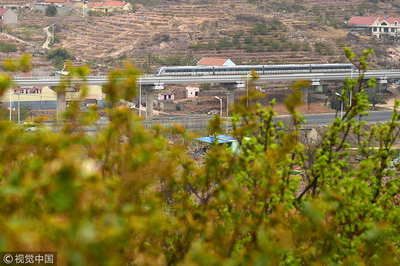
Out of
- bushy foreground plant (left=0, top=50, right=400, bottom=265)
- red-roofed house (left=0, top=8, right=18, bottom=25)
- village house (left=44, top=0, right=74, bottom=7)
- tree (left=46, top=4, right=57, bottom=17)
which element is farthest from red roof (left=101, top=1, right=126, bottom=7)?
bushy foreground plant (left=0, top=50, right=400, bottom=265)

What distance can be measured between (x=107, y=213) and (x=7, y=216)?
2.21 feet

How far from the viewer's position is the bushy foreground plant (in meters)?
2.31

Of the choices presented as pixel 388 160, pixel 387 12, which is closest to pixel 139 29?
pixel 387 12

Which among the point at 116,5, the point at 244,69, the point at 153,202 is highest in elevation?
the point at 116,5

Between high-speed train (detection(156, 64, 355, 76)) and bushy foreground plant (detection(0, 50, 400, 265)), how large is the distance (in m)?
32.4

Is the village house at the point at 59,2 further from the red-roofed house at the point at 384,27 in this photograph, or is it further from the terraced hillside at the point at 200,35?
the red-roofed house at the point at 384,27

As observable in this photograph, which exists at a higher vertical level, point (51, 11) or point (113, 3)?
point (113, 3)

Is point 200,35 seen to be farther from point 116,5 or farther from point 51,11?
point 51,11

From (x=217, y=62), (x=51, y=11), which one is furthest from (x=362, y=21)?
(x=51, y=11)

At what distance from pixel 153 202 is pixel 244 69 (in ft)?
120

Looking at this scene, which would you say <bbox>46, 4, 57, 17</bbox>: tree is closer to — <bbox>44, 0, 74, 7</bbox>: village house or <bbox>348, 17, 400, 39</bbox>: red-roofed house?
<bbox>44, 0, 74, 7</bbox>: village house

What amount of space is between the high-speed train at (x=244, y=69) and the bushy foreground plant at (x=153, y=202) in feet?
106

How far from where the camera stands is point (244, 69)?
39.1 meters

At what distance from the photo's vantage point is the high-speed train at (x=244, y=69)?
3744 cm
